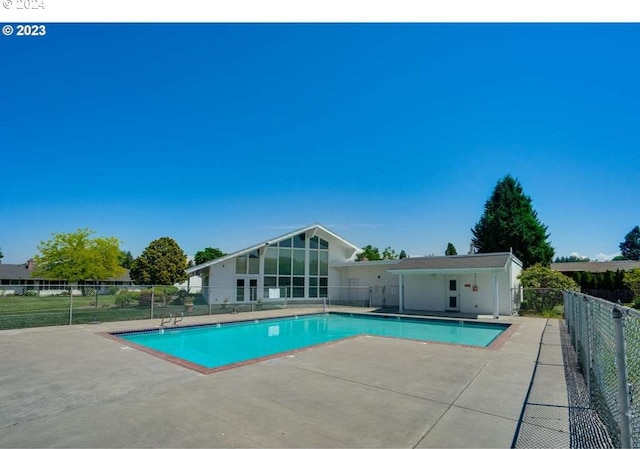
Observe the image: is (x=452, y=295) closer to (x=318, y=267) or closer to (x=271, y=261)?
(x=318, y=267)

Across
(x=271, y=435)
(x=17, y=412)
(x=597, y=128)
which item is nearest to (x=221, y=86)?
(x=17, y=412)

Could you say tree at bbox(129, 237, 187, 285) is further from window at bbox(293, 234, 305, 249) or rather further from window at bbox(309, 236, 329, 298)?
window at bbox(309, 236, 329, 298)

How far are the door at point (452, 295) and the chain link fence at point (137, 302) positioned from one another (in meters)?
4.43

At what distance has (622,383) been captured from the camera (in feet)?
9.57

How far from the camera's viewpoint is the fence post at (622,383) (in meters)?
2.83

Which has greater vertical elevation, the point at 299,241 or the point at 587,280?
the point at 299,241

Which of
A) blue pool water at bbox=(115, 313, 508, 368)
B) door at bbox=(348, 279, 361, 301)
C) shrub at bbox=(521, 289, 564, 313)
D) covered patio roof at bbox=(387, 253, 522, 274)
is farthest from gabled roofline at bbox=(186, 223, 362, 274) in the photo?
shrub at bbox=(521, 289, 564, 313)

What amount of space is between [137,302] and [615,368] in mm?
20579

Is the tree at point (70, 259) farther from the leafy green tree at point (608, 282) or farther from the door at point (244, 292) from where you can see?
the leafy green tree at point (608, 282)

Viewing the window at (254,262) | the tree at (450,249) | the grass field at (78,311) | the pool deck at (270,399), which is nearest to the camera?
the pool deck at (270,399)

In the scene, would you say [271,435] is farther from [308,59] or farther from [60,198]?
[60,198]

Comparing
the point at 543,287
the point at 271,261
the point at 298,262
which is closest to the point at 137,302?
the point at 271,261

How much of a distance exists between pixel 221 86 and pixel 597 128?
50.8ft

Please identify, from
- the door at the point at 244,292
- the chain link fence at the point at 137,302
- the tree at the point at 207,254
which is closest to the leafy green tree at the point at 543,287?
the chain link fence at the point at 137,302
